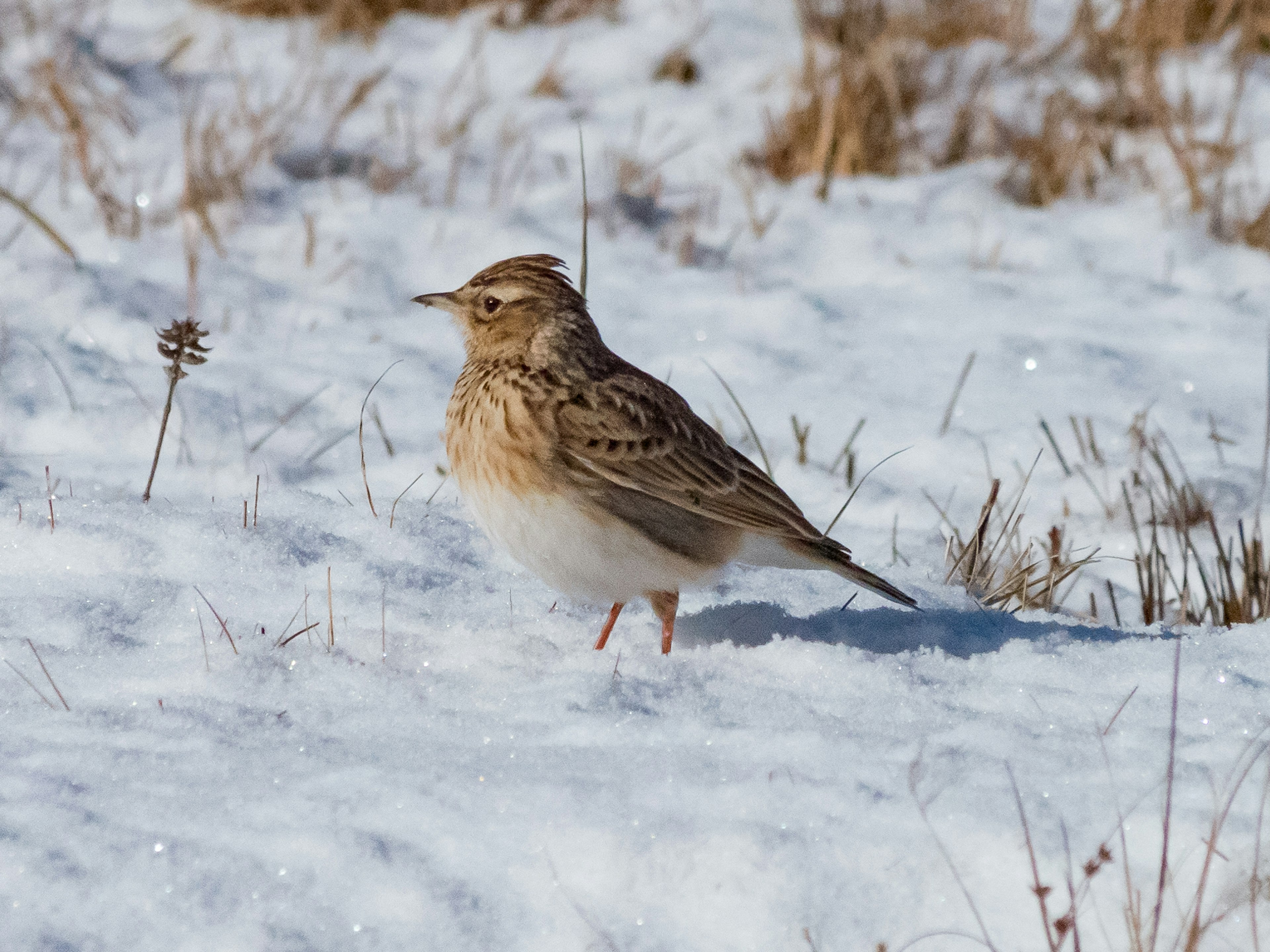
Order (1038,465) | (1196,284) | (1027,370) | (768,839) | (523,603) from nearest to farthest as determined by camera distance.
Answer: (768,839), (523,603), (1038,465), (1027,370), (1196,284)

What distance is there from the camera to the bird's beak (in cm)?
379

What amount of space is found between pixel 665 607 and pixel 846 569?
1.56ft

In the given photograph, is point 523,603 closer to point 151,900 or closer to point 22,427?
point 151,900

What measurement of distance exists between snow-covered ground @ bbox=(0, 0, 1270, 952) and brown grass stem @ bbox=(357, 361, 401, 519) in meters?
0.05

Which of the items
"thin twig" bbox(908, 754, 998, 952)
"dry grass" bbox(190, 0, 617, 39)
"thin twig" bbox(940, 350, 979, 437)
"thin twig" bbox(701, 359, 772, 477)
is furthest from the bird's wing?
"dry grass" bbox(190, 0, 617, 39)

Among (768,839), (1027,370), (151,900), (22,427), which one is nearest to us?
(151,900)

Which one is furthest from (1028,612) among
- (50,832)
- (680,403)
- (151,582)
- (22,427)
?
(22,427)

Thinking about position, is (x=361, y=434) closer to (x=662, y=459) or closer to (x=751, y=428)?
(x=662, y=459)

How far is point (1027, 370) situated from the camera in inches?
238

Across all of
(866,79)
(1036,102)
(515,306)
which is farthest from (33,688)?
(1036,102)

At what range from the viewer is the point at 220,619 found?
3053 mm

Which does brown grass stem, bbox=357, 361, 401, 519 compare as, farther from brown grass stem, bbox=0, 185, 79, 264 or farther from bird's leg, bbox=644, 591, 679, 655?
brown grass stem, bbox=0, 185, 79, 264

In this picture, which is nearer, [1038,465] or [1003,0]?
[1038,465]

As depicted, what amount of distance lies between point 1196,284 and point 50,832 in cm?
607
